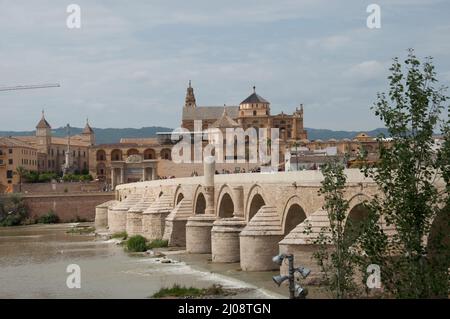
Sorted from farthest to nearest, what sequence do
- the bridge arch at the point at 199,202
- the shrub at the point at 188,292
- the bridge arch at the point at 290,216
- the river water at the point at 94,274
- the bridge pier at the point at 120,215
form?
1. the bridge pier at the point at 120,215
2. the bridge arch at the point at 199,202
3. the bridge arch at the point at 290,216
4. the river water at the point at 94,274
5. the shrub at the point at 188,292

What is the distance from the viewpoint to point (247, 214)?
33.2 m

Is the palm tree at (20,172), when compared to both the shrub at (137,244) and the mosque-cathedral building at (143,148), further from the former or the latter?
the shrub at (137,244)

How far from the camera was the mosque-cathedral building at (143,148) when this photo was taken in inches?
3546

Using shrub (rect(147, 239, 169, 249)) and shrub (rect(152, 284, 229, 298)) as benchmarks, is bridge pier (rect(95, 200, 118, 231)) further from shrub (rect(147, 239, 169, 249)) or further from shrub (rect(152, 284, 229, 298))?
shrub (rect(152, 284, 229, 298))

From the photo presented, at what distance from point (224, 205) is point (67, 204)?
39.2 m

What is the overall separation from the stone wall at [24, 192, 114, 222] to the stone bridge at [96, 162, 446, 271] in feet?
85.8

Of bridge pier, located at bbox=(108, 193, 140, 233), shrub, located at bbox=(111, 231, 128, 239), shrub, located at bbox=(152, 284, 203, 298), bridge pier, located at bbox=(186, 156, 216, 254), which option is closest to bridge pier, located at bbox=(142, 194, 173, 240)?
shrub, located at bbox=(111, 231, 128, 239)

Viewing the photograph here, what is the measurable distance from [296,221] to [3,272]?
11773 mm

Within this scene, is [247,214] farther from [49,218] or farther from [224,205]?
[49,218]

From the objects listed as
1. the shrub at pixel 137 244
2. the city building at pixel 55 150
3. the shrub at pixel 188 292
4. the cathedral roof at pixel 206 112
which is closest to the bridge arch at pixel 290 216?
the shrub at pixel 188 292

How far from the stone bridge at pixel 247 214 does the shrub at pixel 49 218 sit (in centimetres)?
2495

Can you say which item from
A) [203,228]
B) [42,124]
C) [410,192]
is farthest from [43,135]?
[410,192]

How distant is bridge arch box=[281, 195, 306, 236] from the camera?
2842 cm
